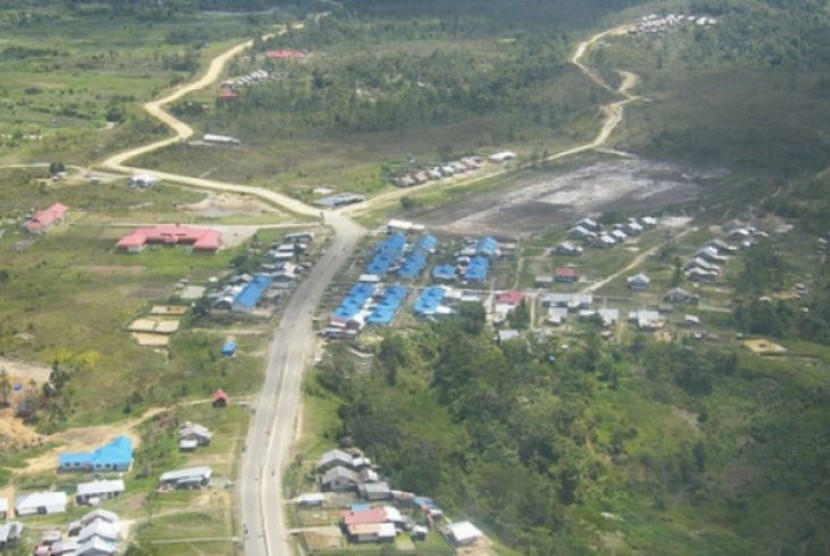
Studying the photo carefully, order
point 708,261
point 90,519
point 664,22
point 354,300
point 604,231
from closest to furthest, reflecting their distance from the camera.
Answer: point 90,519 < point 354,300 < point 708,261 < point 604,231 < point 664,22

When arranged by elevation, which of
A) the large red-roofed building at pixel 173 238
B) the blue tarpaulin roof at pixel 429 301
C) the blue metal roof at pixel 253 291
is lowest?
the blue tarpaulin roof at pixel 429 301

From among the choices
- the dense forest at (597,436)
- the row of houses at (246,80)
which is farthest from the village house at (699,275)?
the row of houses at (246,80)

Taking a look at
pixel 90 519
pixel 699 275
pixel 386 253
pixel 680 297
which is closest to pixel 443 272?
pixel 386 253

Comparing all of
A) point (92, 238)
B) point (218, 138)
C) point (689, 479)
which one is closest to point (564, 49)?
point (218, 138)

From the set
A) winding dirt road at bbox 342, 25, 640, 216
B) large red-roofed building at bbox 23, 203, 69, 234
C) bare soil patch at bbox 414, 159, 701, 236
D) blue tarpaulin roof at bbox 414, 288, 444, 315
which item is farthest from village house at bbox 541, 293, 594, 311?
large red-roofed building at bbox 23, 203, 69, 234

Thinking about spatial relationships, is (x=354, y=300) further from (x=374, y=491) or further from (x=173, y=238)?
(x=374, y=491)

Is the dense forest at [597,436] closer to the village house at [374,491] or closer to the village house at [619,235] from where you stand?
the village house at [374,491]

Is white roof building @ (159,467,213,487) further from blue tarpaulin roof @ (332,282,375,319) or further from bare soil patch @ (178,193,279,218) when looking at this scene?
bare soil patch @ (178,193,279,218)
